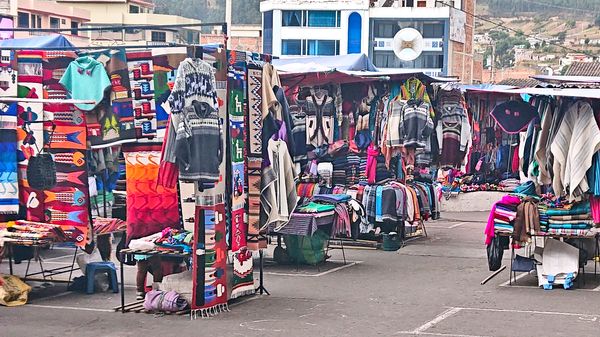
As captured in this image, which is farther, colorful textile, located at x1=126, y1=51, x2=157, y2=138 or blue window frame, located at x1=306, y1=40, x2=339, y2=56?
blue window frame, located at x1=306, y1=40, x2=339, y2=56

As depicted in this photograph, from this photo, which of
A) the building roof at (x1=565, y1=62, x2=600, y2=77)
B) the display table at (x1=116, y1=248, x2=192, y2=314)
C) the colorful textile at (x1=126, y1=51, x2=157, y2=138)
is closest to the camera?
the display table at (x1=116, y1=248, x2=192, y2=314)

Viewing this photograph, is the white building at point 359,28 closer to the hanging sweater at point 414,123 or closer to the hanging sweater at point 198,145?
the hanging sweater at point 414,123

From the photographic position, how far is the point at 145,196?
10625 mm

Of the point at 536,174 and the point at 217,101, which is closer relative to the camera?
the point at 217,101

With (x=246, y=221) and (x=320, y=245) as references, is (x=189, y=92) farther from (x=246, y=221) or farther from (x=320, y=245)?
(x=320, y=245)

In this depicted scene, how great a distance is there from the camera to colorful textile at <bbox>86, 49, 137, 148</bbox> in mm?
10938

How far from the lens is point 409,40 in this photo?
220 ft

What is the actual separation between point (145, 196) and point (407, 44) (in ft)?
190

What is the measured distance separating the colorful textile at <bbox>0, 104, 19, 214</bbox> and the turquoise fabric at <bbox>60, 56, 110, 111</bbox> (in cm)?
69

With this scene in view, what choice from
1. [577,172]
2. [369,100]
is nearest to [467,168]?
[369,100]

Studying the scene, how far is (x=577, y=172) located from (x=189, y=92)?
455 cm

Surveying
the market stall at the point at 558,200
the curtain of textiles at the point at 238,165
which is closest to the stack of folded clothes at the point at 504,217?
the market stall at the point at 558,200

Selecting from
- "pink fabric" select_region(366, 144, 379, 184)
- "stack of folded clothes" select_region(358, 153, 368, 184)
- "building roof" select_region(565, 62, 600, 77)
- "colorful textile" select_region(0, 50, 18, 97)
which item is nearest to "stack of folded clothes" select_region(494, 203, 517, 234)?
"pink fabric" select_region(366, 144, 379, 184)

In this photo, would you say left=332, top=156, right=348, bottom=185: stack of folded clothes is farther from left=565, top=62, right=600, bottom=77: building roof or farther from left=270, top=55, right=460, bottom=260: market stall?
left=565, top=62, right=600, bottom=77: building roof
